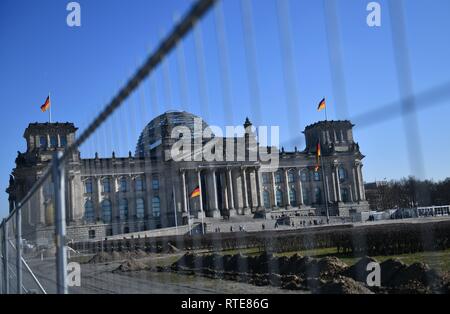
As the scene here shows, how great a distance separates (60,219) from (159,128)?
1.70 metres

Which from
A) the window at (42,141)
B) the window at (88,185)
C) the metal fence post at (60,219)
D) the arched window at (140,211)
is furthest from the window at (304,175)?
the metal fence post at (60,219)

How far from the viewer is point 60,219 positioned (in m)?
5.90

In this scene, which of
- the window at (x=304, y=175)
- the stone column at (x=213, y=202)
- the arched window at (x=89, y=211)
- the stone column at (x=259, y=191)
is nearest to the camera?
the arched window at (x=89, y=211)

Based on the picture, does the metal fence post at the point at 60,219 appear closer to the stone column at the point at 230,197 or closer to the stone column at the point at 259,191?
the stone column at the point at 230,197

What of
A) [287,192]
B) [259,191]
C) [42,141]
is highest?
[42,141]

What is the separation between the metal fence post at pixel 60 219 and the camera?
19.5 ft

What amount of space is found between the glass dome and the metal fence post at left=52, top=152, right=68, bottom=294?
97cm

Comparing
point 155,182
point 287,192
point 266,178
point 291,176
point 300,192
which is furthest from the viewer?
point 291,176

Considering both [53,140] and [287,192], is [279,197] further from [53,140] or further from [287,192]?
[53,140]

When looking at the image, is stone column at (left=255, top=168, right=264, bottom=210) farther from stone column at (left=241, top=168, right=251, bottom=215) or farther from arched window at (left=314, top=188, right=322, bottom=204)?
arched window at (left=314, top=188, right=322, bottom=204)

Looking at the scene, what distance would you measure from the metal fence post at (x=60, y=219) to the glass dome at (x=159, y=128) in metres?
0.97

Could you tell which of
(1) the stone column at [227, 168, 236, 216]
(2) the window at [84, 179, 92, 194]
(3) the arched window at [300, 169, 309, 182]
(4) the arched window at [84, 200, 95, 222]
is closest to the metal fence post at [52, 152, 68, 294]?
(2) the window at [84, 179, 92, 194]

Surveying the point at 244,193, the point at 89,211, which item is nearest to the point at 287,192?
the point at 244,193
